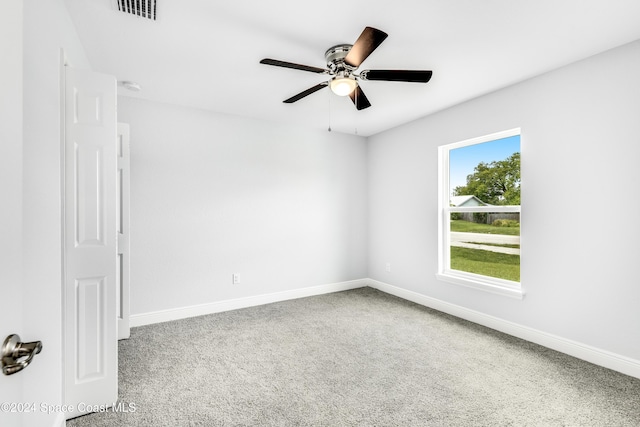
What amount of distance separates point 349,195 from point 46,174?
3.79 meters

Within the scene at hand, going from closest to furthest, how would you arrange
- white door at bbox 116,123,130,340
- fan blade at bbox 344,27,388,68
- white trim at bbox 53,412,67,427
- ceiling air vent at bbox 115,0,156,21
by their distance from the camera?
white trim at bbox 53,412,67,427 → fan blade at bbox 344,27,388,68 → ceiling air vent at bbox 115,0,156,21 → white door at bbox 116,123,130,340

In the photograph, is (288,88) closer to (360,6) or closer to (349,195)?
→ (360,6)

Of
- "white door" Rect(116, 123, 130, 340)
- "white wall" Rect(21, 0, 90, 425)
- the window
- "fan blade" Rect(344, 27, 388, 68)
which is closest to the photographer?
"white wall" Rect(21, 0, 90, 425)

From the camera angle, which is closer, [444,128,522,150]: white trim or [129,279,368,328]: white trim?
[444,128,522,150]: white trim

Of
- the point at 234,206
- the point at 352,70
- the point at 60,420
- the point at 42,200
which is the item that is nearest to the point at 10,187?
the point at 42,200

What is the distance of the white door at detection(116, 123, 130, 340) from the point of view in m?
2.87

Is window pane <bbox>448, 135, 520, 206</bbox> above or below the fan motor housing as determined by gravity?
below

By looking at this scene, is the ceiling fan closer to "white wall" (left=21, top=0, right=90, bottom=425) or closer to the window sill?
"white wall" (left=21, top=0, right=90, bottom=425)

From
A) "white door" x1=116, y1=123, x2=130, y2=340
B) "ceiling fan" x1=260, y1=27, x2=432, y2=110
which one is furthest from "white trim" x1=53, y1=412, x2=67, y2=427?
"ceiling fan" x1=260, y1=27, x2=432, y2=110

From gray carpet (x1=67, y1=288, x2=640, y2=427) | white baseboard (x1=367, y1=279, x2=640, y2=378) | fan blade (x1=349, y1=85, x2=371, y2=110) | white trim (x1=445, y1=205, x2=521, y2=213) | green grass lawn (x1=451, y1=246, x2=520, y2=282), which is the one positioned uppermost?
fan blade (x1=349, y1=85, x2=371, y2=110)

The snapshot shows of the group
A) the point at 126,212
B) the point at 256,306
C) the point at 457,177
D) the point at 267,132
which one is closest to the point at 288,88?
the point at 267,132

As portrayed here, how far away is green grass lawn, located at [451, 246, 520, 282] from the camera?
3.17 meters

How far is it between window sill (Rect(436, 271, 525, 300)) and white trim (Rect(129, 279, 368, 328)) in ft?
5.01

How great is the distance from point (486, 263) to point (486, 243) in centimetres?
23
